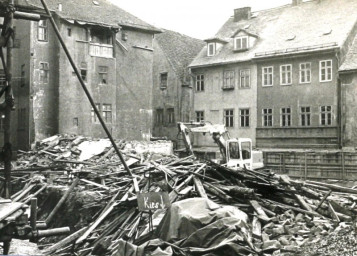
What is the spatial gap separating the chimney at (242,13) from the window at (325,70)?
37.9ft

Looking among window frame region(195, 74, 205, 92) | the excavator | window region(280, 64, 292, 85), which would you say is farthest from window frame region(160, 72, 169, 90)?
the excavator

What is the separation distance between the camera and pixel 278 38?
37.1 metres

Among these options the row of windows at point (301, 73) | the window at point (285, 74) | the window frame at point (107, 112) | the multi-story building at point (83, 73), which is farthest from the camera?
the window at point (285, 74)

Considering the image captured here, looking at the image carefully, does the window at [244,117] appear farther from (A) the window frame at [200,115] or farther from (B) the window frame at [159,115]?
(B) the window frame at [159,115]

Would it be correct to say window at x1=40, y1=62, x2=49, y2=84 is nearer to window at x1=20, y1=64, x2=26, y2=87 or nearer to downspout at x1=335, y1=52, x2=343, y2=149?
window at x1=20, y1=64, x2=26, y2=87

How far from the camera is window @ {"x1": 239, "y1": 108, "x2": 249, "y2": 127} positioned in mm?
37844

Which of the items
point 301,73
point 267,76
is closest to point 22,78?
point 267,76

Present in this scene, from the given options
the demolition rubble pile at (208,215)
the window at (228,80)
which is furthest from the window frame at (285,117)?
the demolition rubble pile at (208,215)

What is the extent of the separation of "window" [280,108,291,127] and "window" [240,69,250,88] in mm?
3990

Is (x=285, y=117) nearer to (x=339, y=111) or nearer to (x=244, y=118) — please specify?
(x=244, y=118)

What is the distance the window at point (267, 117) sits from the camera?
119 ft

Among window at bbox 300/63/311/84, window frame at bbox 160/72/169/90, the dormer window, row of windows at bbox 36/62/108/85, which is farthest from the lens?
window frame at bbox 160/72/169/90

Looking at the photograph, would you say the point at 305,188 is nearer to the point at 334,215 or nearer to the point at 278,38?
the point at 334,215

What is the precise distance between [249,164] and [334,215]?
11124mm
